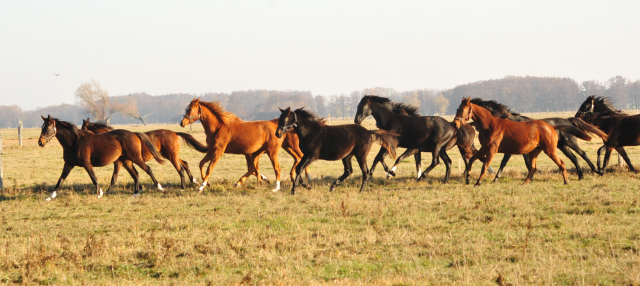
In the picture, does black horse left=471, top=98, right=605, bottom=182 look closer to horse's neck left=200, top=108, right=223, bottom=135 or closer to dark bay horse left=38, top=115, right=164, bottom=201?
horse's neck left=200, top=108, right=223, bottom=135

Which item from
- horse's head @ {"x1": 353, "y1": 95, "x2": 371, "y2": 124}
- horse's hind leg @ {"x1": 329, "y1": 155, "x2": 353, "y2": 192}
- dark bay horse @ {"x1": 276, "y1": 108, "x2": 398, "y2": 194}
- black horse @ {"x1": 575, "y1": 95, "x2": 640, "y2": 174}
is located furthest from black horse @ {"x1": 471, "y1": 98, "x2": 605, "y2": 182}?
horse's hind leg @ {"x1": 329, "y1": 155, "x2": 353, "y2": 192}

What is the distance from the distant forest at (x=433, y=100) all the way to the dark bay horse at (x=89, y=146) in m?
92.7

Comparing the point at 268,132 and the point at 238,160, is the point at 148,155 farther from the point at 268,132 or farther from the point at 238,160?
the point at 238,160

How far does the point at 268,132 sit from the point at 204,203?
9.23 feet

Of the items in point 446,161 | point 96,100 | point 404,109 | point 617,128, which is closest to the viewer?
point 446,161

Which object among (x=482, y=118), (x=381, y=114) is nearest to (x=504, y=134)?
(x=482, y=118)

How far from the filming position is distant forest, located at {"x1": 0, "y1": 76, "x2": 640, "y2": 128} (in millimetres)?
113312

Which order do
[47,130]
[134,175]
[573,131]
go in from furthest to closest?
[573,131]
[134,175]
[47,130]

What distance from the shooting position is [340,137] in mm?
11109

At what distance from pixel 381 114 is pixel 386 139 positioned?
4.16 ft

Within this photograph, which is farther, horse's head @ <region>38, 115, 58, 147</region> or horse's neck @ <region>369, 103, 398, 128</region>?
horse's neck @ <region>369, 103, 398, 128</region>

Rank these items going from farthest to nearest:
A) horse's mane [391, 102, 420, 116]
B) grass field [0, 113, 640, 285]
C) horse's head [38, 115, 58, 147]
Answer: horse's mane [391, 102, 420, 116], horse's head [38, 115, 58, 147], grass field [0, 113, 640, 285]

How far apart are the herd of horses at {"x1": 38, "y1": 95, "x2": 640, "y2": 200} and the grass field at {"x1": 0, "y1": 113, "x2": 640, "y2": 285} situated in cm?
73

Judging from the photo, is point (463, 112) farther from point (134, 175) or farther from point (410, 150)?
point (134, 175)
